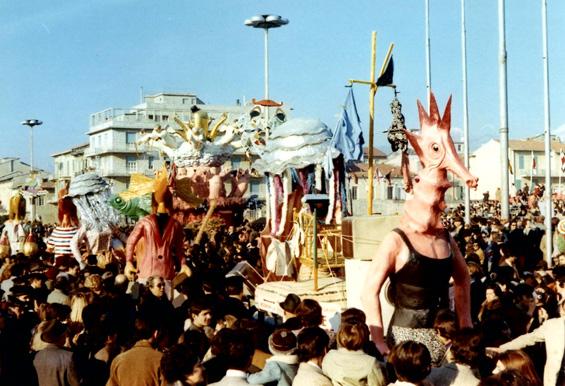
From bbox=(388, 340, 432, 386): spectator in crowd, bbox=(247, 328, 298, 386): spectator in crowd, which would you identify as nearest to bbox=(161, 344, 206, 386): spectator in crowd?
bbox=(247, 328, 298, 386): spectator in crowd

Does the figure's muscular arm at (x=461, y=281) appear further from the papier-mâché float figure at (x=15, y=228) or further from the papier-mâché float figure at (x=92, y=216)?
the papier-mâché float figure at (x=15, y=228)

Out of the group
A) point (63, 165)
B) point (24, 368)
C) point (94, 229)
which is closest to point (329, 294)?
point (24, 368)

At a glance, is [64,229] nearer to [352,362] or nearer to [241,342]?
[241,342]

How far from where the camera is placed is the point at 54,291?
10477 mm

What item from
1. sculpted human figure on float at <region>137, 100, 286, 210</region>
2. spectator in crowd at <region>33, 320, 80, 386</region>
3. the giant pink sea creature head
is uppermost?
sculpted human figure on float at <region>137, 100, 286, 210</region>

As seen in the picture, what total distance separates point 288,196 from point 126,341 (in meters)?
8.54

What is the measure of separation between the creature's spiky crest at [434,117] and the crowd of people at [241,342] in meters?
1.67

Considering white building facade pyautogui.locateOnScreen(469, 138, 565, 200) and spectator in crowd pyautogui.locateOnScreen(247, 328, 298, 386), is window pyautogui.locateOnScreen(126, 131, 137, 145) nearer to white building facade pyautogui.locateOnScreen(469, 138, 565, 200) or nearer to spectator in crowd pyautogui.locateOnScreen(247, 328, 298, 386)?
white building facade pyautogui.locateOnScreen(469, 138, 565, 200)

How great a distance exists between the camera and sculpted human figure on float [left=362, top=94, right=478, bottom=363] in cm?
779

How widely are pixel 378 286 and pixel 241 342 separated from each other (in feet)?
7.18

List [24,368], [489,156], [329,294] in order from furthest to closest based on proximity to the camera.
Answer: [489,156], [329,294], [24,368]

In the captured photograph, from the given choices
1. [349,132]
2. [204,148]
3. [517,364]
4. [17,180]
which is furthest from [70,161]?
[517,364]

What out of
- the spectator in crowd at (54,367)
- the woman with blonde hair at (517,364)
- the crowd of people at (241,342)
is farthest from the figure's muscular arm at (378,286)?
the spectator in crowd at (54,367)

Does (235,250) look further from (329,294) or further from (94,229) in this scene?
(329,294)
